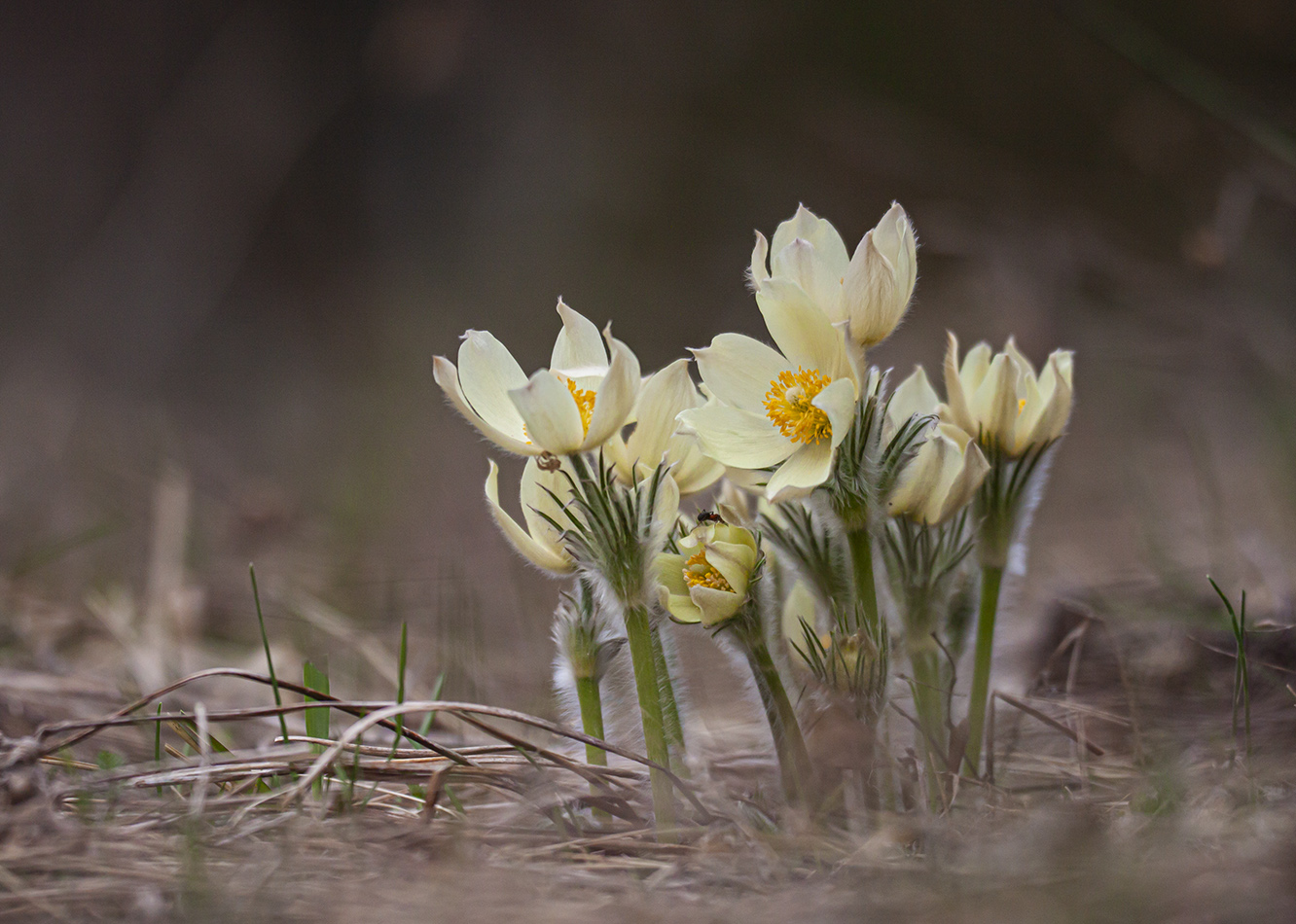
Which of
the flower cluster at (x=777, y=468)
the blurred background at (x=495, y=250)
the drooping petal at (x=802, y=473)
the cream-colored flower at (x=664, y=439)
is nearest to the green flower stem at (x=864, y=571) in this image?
the flower cluster at (x=777, y=468)

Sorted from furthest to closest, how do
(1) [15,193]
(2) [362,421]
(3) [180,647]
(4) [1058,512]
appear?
(1) [15,193], (2) [362,421], (4) [1058,512], (3) [180,647]

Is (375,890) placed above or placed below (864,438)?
below

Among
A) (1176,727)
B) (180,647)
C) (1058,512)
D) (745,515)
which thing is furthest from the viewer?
(1058,512)

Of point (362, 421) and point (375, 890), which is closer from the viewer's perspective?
point (375, 890)

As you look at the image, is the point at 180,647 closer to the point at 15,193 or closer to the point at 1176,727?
the point at 1176,727

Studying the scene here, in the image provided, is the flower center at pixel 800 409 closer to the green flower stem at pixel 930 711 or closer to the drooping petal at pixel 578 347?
the drooping petal at pixel 578 347

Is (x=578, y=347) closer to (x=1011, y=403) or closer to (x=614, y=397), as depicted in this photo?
(x=614, y=397)

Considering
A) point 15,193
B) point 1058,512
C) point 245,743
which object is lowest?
point 245,743

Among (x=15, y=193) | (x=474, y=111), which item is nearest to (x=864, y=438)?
(x=474, y=111)
